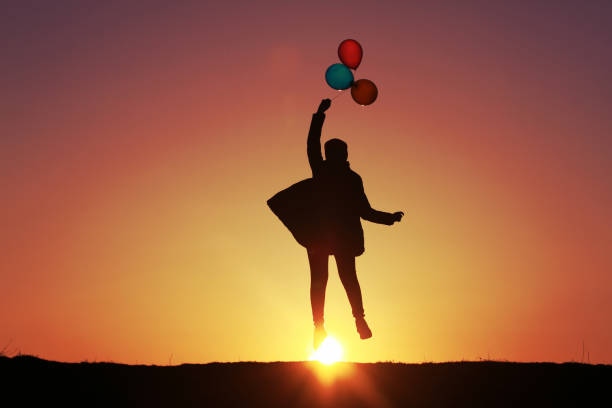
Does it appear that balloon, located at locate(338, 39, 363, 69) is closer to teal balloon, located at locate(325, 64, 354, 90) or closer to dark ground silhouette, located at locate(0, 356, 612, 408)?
teal balloon, located at locate(325, 64, 354, 90)

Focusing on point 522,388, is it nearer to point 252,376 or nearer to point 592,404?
point 592,404

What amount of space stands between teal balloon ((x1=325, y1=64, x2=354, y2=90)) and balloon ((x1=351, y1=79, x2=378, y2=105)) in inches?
6.6

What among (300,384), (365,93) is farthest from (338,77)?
(300,384)

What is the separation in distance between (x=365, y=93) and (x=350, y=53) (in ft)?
2.56

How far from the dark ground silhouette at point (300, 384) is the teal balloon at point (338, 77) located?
13.8 ft

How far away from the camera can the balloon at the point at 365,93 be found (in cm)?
1163

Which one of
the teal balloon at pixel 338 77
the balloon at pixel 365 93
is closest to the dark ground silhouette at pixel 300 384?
the balloon at pixel 365 93

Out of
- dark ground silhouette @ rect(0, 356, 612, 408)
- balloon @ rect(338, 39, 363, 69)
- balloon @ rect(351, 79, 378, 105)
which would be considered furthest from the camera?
balloon @ rect(338, 39, 363, 69)

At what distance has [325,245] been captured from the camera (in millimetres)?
11414

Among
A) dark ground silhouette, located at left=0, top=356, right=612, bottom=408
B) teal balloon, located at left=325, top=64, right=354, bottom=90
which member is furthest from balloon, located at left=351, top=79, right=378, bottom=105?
dark ground silhouette, located at left=0, top=356, right=612, bottom=408

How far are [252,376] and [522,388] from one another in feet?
9.96

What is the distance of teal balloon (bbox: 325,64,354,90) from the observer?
11.7 m

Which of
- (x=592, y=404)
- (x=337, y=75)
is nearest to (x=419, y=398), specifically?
(x=592, y=404)

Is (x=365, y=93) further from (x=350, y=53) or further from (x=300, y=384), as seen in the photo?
(x=300, y=384)
